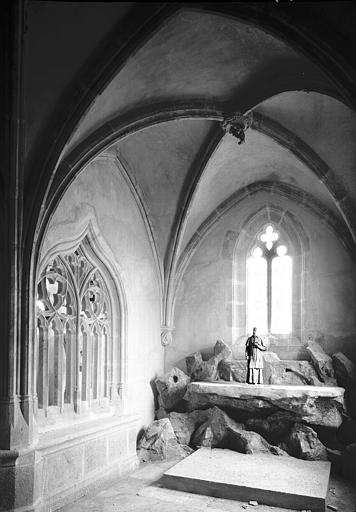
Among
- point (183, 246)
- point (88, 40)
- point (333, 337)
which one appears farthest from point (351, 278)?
point (88, 40)

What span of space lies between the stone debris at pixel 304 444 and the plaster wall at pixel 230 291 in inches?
69.0

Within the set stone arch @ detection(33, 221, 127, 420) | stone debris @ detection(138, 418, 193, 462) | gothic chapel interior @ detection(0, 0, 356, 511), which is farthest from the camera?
stone debris @ detection(138, 418, 193, 462)

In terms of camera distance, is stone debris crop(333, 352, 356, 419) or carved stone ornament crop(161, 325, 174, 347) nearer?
stone debris crop(333, 352, 356, 419)

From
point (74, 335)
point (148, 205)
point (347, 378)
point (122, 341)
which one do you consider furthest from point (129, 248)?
point (347, 378)

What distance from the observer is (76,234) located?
7648 millimetres

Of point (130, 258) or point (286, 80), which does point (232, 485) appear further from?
point (286, 80)

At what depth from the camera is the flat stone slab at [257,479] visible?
21.3 feet

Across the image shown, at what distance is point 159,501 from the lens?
674 centimetres

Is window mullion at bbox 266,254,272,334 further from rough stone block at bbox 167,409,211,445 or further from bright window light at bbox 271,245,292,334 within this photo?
rough stone block at bbox 167,409,211,445

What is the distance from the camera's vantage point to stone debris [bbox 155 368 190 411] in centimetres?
983

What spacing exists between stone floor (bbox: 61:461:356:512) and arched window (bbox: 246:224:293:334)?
3.51 meters

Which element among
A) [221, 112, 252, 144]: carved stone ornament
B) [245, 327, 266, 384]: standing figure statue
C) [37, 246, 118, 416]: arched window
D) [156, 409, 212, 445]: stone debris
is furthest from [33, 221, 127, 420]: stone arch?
[221, 112, 252, 144]: carved stone ornament

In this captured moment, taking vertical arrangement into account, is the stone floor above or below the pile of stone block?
below

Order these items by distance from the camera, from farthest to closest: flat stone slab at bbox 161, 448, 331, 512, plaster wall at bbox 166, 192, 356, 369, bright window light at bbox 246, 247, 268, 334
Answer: bright window light at bbox 246, 247, 268, 334, plaster wall at bbox 166, 192, 356, 369, flat stone slab at bbox 161, 448, 331, 512
